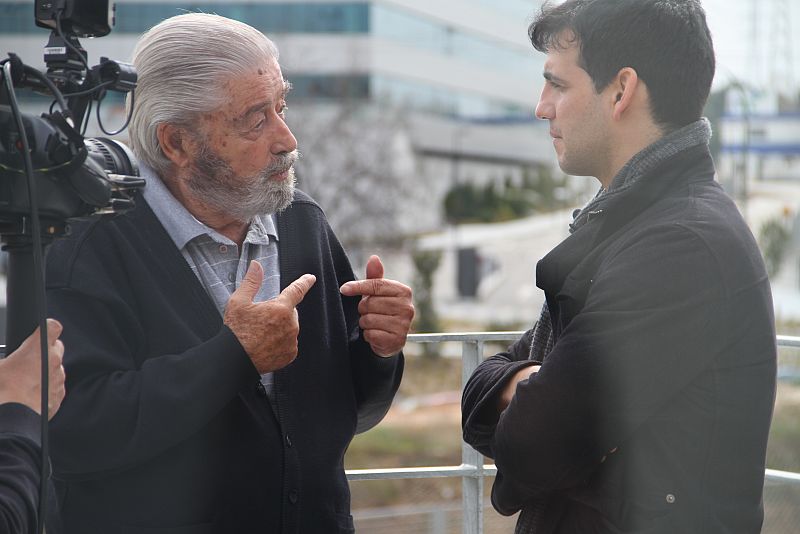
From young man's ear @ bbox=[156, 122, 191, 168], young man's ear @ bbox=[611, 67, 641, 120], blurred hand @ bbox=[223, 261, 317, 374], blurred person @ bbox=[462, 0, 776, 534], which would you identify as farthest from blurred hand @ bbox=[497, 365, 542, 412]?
young man's ear @ bbox=[156, 122, 191, 168]

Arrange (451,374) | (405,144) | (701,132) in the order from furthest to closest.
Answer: (405,144)
(451,374)
(701,132)

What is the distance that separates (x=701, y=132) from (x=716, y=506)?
30.1 inches

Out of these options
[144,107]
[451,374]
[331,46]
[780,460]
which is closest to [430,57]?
[331,46]

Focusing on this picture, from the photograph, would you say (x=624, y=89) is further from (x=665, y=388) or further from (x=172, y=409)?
(x=172, y=409)

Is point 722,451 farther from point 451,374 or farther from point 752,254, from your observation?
point 451,374

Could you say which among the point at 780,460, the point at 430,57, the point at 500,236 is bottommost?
the point at 500,236

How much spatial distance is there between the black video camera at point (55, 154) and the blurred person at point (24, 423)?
0.10 meters

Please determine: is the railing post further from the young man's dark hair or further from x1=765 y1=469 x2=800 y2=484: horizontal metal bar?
the young man's dark hair

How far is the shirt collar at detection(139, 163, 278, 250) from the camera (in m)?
2.53

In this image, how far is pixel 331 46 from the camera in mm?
43031

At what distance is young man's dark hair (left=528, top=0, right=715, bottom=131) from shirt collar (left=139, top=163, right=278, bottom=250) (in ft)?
3.11

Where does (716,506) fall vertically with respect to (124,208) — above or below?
below

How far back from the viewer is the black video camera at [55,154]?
1.74 meters

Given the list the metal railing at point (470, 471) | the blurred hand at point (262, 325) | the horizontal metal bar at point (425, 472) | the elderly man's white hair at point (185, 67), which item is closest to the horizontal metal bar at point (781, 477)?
the metal railing at point (470, 471)
